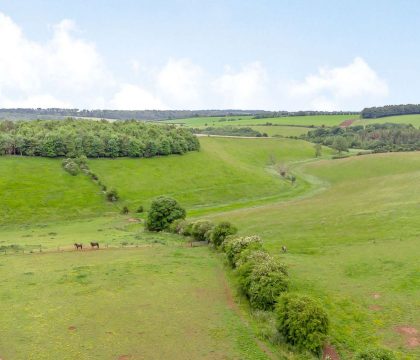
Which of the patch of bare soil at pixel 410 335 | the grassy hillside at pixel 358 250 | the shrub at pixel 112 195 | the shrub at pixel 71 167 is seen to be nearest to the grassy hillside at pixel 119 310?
the grassy hillside at pixel 358 250

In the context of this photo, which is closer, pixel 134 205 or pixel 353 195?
pixel 353 195

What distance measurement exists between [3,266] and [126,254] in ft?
53.9

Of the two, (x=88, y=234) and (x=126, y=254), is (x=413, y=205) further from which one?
(x=88, y=234)

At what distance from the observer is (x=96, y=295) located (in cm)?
4619

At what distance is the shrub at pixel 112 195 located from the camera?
113m

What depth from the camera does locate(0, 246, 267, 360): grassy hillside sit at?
3431 centimetres

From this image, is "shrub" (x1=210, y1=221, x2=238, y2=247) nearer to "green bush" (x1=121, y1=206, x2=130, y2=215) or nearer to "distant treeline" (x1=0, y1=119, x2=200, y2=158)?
"green bush" (x1=121, y1=206, x2=130, y2=215)

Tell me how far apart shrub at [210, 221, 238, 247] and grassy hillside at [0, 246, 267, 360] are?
20.1 feet

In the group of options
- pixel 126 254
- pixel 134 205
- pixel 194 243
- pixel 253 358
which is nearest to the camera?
pixel 253 358

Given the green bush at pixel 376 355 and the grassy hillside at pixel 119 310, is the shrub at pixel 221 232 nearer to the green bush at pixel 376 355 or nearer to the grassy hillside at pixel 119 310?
the grassy hillside at pixel 119 310

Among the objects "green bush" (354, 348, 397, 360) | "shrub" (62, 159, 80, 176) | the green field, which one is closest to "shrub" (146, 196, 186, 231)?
the green field

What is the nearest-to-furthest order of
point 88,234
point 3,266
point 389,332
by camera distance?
point 389,332 → point 3,266 → point 88,234

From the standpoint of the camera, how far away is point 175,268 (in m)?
56.3

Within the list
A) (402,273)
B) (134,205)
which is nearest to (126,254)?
(402,273)
